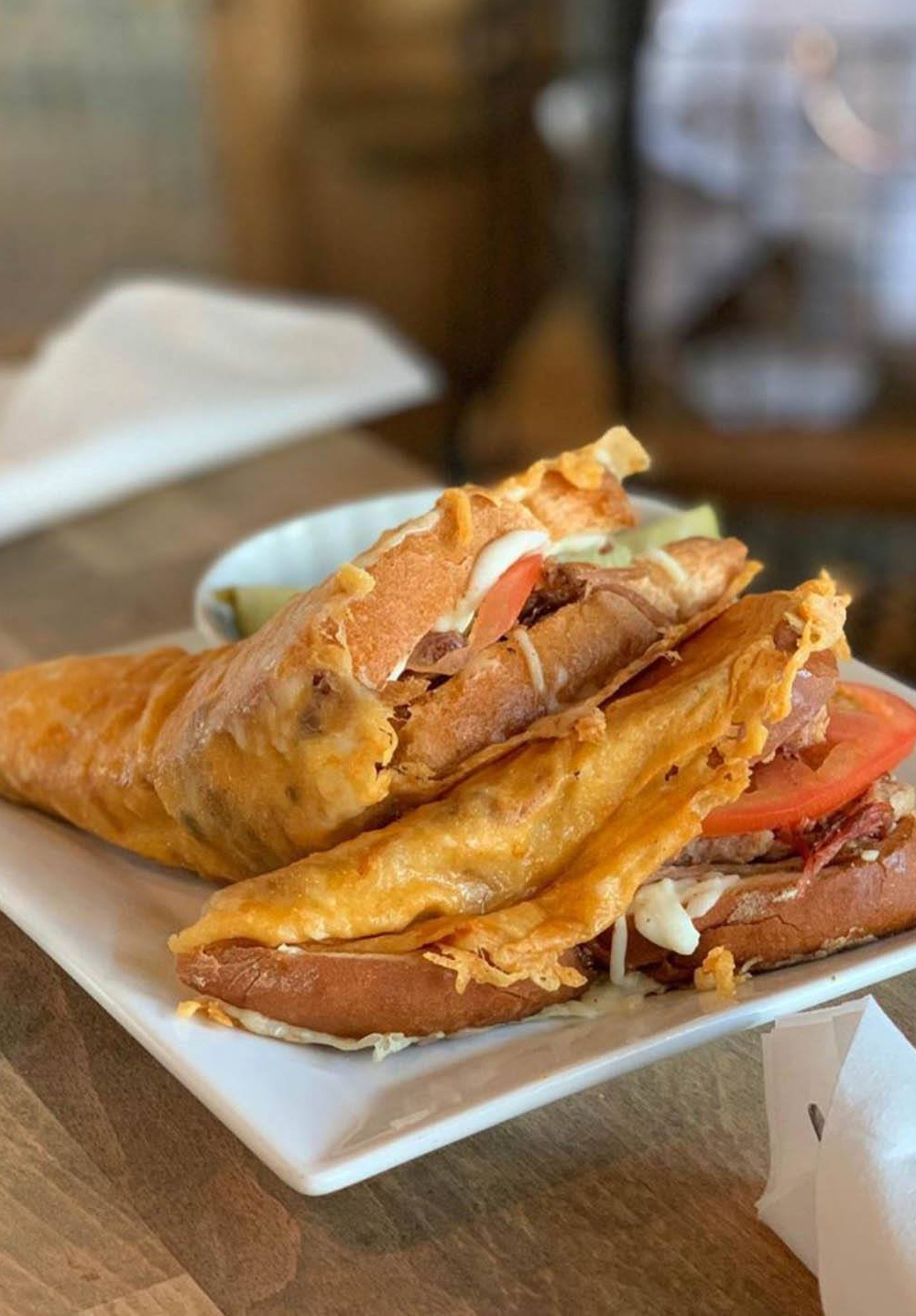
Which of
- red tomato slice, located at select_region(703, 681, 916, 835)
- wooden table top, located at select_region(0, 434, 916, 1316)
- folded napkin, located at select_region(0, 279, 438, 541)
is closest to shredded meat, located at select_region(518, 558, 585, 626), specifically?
red tomato slice, located at select_region(703, 681, 916, 835)

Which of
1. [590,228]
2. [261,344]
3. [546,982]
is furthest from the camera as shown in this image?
[590,228]

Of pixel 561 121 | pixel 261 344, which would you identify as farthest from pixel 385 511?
pixel 561 121

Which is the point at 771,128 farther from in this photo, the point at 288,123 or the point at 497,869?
the point at 497,869

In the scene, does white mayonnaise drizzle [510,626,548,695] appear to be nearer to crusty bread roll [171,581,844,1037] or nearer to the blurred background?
crusty bread roll [171,581,844,1037]

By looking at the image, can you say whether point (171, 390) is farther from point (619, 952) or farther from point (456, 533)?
point (619, 952)

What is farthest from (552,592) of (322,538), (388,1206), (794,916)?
(322,538)

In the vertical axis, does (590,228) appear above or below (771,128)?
below

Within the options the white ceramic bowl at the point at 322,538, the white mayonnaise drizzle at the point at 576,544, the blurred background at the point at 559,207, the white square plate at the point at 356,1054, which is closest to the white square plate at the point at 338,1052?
the white square plate at the point at 356,1054
